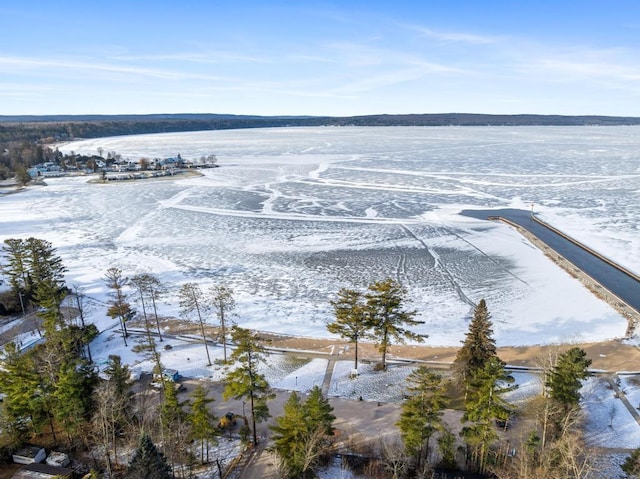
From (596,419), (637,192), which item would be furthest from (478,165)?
(596,419)

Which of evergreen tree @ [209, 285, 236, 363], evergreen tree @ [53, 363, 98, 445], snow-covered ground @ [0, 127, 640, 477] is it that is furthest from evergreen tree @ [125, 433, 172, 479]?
evergreen tree @ [209, 285, 236, 363]

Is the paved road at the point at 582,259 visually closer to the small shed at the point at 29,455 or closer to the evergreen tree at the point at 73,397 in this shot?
the evergreen tree at the point at 73,397

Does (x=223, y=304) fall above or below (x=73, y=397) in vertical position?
below

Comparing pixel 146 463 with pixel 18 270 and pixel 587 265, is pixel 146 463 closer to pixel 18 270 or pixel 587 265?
pixel 18 270

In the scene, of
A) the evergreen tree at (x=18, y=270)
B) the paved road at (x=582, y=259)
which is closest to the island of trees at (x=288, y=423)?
the evergreen tree at (x=18, y=270)

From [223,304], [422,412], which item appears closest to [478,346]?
[422,412]

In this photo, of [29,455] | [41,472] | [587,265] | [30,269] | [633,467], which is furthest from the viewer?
[587,265]

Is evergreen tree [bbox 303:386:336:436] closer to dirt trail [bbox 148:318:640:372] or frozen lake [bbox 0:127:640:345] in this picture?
dirt trail [bbox 148:318:640:372]
